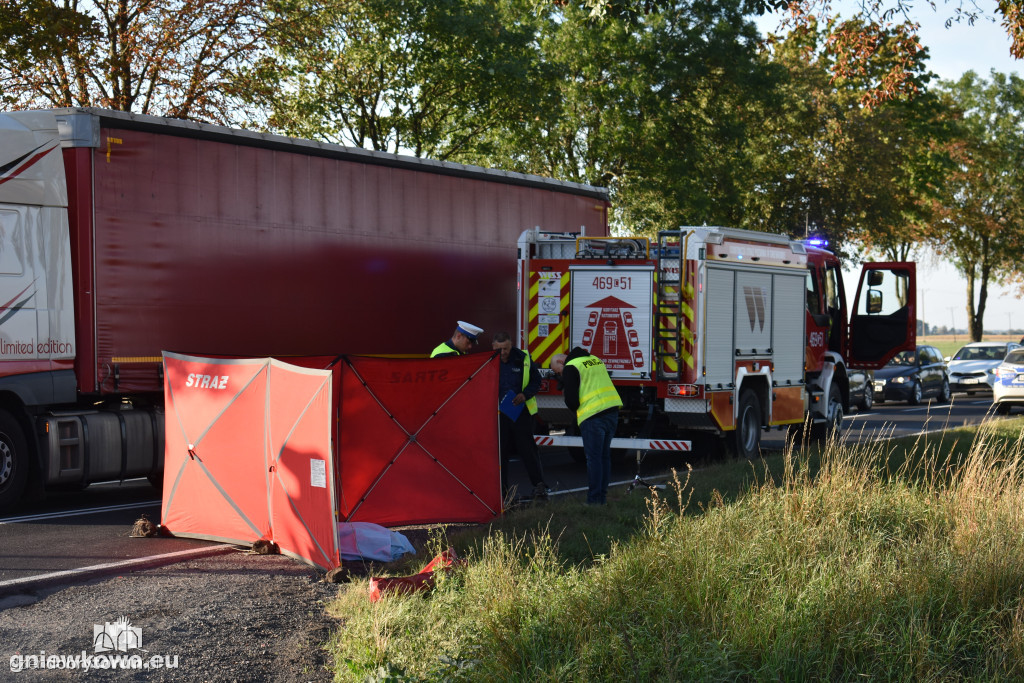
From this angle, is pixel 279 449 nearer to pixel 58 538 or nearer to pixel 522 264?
pixel 58 538

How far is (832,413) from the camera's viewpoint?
1688 cm

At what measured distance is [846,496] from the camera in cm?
816

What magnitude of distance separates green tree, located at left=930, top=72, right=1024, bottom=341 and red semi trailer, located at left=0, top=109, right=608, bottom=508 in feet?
116

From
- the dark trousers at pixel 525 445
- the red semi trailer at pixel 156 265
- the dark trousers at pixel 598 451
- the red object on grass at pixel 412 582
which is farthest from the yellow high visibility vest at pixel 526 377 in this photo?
the red object on grass at pixel 412 582

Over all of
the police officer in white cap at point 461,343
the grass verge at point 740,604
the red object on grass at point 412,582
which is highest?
the police officer in white cap at point 461,343

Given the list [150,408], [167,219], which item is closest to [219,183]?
[167,219]

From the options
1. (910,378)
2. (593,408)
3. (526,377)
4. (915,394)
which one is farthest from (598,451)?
(915,394)

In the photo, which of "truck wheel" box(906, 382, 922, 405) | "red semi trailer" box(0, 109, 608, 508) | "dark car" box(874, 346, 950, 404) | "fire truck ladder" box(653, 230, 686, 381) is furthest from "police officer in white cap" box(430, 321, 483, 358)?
"truck wheel" box(906, 382, 922, 405)

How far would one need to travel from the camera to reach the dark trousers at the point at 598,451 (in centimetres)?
1015

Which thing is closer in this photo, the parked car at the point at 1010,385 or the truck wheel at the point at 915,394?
the parked car at the point at 1010,385

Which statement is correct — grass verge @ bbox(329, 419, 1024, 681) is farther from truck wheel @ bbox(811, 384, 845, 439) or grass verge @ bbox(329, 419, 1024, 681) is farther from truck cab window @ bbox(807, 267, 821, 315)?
truck wheel @ bbox(811, 384, 845, 439)

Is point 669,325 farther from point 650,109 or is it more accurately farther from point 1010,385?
point 650,109

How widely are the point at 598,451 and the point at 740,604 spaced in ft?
14.8

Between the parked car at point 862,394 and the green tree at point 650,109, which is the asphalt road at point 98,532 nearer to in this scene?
the parked car at point 862,394
